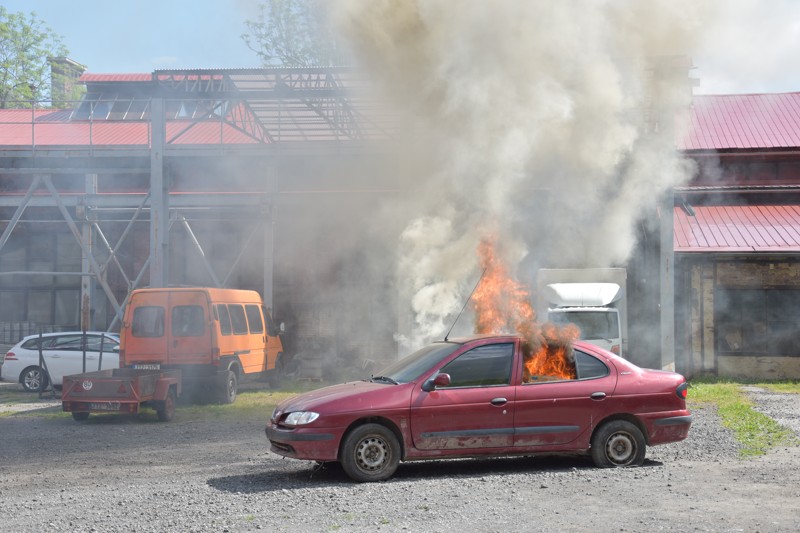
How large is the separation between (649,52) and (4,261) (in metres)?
23.1

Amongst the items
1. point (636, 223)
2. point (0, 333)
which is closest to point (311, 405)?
point (636, 223)

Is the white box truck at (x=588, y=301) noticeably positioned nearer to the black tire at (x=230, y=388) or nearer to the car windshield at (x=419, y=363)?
the black tire at (x=230, y=388)

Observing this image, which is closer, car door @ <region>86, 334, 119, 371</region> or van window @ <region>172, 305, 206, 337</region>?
van window @ <region>172, 305, 206, 337</region>

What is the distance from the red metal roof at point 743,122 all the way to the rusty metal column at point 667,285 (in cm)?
549

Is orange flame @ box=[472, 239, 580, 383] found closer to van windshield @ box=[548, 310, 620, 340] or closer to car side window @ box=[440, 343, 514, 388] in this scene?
car side window @ box=[440, 343, 514, 388]

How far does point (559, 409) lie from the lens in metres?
9.04

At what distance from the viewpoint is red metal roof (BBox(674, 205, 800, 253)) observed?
907 inches

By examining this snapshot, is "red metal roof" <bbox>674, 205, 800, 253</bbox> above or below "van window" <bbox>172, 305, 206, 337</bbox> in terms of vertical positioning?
above

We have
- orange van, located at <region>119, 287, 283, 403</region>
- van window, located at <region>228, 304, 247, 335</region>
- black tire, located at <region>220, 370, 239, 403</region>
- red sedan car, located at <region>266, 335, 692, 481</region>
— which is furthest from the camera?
van window, located at <region>228, 304, 247, 335</region>

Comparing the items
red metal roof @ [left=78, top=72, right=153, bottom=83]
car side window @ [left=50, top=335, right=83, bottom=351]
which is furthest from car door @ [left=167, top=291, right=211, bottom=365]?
red metal roof @ [left=78, top=72, right=153, bottom=83]

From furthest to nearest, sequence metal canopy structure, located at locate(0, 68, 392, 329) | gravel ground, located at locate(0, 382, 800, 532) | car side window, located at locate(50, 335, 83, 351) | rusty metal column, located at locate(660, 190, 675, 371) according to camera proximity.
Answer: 1. rusty metal column, located at locate(660, 190, 675, 371)
2. metal canopy structure, located at locate(0, 68, 392, 329)
3. car side window, located at locate(50, 335, 83, 351)
4. gravel ground, located at locate(0, 382, 800, 532)

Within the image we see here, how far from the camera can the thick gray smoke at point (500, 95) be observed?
45.8 ft

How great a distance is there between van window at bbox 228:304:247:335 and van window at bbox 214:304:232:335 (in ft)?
0.68

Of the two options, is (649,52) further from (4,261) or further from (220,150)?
(4,261)
